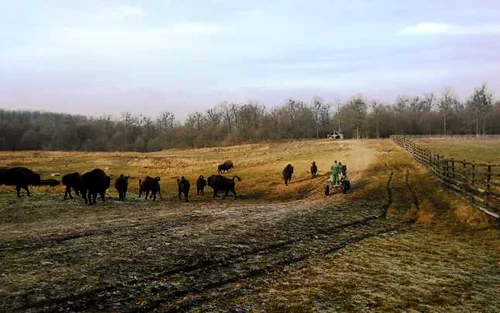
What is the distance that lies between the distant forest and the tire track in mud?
3806 inches

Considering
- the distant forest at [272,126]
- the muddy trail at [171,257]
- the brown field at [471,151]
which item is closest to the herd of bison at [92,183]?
the muddy trail at [171,257]

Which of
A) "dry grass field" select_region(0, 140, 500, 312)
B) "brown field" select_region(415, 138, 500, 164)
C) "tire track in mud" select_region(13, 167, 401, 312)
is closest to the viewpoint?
"tire track in mud" select_region(13, 167, 401, 312)

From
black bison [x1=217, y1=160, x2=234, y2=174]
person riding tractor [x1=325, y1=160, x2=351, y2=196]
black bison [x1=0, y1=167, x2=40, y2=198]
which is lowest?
black bison [x1=217, y1=160, x2=234, y2=174]

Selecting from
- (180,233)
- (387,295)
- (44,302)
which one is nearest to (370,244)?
(387,295)

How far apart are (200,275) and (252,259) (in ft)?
5.75

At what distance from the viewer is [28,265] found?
385 inches

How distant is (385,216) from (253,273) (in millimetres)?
9985

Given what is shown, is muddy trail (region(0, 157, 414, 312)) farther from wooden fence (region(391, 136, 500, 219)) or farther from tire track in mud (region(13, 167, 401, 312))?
wooden fence (region(391, 136, 500, 219))

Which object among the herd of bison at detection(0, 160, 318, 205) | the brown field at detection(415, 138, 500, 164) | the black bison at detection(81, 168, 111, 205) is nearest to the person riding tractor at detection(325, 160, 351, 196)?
the herd of bison at detection(0, 160, 318, 205)

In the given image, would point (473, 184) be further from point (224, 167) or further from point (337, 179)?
point (224, 167)

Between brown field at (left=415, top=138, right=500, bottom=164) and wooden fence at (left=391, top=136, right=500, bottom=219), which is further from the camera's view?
brown field at (left=415, top=138, right=500, bottom=164)

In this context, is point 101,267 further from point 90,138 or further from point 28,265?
point 90,138

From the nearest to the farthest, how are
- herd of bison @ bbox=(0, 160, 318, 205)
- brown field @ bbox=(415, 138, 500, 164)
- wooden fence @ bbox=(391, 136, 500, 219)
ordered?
1. wooden fence @ bbox=(391, 136, 500, 219)
2. herd of bison @ bbox=(0, 160, 318, 205)
3. brown field @ bbox=(415, 138, 500, 164)

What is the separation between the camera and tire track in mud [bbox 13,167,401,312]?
7551 mm
